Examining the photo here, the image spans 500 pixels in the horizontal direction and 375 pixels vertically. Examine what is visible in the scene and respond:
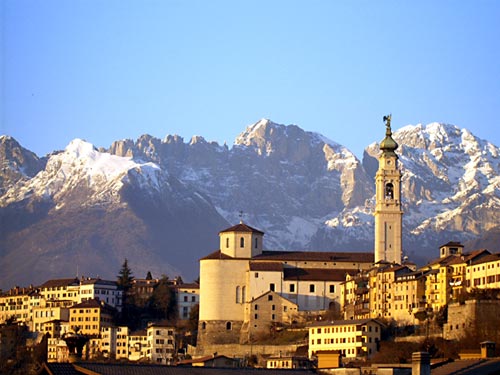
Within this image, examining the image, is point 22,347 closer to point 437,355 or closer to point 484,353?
point 437,355

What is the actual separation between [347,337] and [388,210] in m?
27.2

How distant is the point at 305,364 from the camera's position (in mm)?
114625

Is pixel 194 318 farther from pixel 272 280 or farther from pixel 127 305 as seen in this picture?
pixel 272 280

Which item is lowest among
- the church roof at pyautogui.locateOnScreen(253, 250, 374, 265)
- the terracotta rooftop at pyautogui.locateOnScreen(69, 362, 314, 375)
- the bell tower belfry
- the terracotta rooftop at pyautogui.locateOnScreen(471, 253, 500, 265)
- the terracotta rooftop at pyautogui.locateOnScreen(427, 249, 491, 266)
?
the terracotta rooftop at pyautogui.locateOnScreen(69, 362, 314, 375)

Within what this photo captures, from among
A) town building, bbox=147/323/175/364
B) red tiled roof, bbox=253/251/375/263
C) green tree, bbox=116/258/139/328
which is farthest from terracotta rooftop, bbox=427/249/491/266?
green tree, bbox=116/258/139/328

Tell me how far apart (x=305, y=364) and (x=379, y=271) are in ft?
100.0

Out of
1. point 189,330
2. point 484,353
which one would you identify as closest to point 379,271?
point 189,330

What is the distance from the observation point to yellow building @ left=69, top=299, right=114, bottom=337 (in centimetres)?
17212

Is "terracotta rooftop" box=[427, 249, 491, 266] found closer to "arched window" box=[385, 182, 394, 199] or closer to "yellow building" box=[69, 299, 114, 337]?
"arched window" box=[385, 182, 394, 199]

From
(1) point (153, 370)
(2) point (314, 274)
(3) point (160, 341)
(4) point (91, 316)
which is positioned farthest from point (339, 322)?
(1) point (153, 370)

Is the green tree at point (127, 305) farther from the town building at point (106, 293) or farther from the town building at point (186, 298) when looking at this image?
the town building at point (186, 298)

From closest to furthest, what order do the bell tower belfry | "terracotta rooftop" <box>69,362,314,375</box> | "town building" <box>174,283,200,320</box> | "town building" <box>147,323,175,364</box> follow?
"terracotta rooftop" <box>69,362,314,375</box>, the bell tower belfry, "town building" <box>147,323,175,364</box>, "town building" <box>174,283,200,320</box>

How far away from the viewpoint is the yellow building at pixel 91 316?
565 ft

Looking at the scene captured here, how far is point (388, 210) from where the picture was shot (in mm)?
157250
